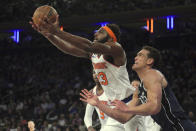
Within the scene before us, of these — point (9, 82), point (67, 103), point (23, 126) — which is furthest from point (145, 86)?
point (9, 82)

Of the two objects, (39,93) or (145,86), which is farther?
(39,93)

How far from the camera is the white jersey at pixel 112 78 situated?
14.0ft

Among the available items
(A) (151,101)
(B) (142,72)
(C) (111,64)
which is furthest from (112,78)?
(A) (151,101)

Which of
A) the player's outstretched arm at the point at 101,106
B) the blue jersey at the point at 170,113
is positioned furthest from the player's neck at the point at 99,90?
the blue jersey at the point at 170,113

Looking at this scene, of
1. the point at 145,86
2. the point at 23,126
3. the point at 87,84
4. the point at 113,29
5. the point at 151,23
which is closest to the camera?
the point at 145,86

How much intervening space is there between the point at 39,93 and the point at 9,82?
7.52 feet

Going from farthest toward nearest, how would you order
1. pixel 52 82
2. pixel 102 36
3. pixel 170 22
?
1. pixel 52 82
2. pixel 170 22
3. pixel 102 36

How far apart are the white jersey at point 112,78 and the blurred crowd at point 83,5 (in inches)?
309

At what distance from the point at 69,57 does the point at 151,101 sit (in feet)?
44.2

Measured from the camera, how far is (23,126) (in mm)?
11898

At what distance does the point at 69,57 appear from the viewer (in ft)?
54.4

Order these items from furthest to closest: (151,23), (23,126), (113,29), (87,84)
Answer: (87,84)
(151,23)
(23,126)
(113,29)

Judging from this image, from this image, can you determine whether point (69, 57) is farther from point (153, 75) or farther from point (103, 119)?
point (153, 75)

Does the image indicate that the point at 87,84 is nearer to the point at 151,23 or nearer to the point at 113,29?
the point at 151,23
